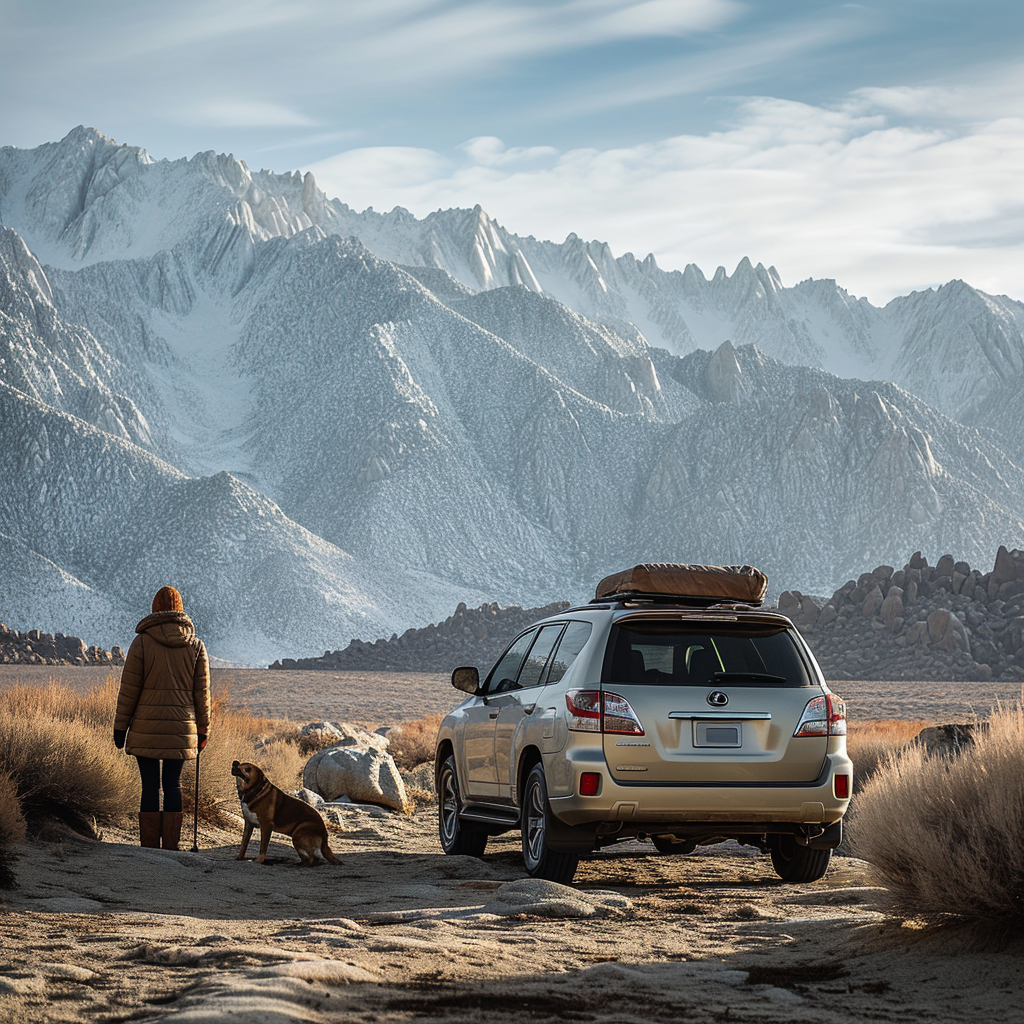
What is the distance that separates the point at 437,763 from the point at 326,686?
3796cm

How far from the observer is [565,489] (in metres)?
93.4

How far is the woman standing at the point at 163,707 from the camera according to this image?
9.59 metres

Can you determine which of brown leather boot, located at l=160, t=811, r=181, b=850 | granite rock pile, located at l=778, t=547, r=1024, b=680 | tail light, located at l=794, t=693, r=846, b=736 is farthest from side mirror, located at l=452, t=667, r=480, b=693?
granite rock pile, located at l=778, t=547, r=1024, b=680

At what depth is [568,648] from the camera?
845 cm

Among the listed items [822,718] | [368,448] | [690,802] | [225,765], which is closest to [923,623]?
[368,448]

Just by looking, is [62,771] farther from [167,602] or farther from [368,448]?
[368,448]

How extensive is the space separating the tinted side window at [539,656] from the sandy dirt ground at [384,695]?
Result: 23.0 meters

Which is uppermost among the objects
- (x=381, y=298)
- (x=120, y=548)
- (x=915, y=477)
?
(x=381, y=298)

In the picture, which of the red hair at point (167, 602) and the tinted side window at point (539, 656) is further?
the red hair at point (167, 602)

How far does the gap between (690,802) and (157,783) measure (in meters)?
4.34

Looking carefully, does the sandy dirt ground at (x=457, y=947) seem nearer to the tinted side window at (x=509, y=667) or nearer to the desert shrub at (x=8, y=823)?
the desert shrub at (x=8, y=823)

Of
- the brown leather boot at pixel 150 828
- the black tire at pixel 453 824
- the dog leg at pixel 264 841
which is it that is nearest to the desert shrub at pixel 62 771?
the brown leather boot at pixel 150 828

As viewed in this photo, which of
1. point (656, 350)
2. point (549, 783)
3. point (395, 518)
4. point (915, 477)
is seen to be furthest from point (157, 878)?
point (656, 350)

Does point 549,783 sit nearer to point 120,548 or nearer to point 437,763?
point 437,763
